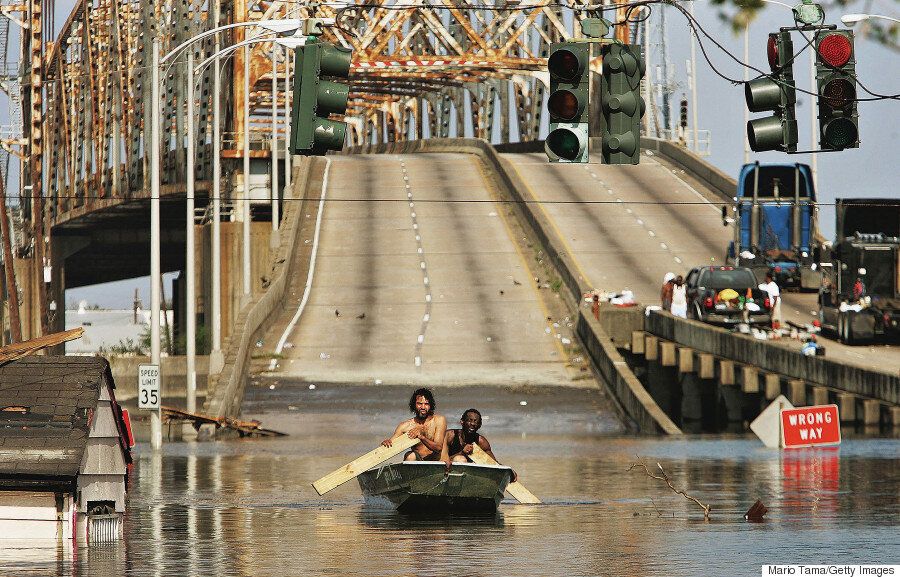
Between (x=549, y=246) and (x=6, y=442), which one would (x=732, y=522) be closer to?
→ (x=6, y=442)

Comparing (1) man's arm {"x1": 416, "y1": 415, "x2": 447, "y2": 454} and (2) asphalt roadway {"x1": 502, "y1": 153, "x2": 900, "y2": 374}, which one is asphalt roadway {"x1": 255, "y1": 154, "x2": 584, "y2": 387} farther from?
(1) man's arm {"x1": 416, "y1": 415, "x2": 447, "y2": 454}

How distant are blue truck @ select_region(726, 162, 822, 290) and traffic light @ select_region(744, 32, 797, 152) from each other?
41.0 metres

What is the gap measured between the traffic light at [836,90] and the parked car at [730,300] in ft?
101

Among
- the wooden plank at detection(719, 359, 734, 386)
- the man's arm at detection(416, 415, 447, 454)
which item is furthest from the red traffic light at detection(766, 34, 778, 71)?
the wooden plank at detection(719, 359, 734, 386)

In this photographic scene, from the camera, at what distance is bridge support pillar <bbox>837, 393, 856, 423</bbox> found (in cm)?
4153

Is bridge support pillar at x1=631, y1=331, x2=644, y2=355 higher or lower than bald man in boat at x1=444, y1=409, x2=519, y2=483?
lower

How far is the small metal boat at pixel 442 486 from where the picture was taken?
22.5 m

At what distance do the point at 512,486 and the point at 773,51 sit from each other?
6369mm

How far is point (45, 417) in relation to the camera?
1727 centimetres

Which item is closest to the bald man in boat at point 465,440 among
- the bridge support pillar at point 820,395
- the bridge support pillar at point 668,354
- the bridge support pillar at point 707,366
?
the bridge support pillar at point 820,395

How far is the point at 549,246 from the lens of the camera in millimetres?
63938

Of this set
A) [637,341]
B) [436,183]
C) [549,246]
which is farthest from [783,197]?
[436,183]

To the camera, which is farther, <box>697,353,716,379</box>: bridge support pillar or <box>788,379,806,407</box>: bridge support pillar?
<box>697,353,716,379</box>: bridge support pillar

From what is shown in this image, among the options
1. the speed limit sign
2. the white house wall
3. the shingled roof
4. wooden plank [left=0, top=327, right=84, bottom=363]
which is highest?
wooden plank [left=0, top=327, right=84, bottom=363]
